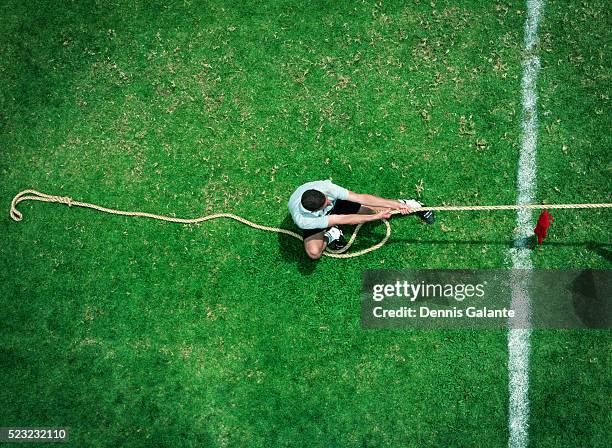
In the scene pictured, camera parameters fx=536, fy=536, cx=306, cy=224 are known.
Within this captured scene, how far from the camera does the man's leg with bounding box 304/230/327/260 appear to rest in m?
6.99

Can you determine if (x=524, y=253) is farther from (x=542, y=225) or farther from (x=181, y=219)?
(x=181, y=219)

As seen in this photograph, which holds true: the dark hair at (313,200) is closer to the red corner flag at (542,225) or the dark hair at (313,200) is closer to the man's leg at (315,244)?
the man's leg at (315,244)

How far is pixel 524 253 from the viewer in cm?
718

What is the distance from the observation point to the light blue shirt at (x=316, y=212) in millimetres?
6633

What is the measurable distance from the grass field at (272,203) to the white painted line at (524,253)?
105mm

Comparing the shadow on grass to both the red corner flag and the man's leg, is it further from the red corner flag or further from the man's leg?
the man's leg

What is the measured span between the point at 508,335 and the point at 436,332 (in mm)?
932

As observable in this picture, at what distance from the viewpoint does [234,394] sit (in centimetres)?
712

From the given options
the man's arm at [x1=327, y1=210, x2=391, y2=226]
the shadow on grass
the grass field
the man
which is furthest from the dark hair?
the shadow on grass

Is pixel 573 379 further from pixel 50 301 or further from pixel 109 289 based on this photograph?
pixel 50 301

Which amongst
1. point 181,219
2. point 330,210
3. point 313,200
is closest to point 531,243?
point 330,210

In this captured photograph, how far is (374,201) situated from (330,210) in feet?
1.91

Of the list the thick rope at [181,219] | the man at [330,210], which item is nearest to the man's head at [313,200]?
the man at [330,210]

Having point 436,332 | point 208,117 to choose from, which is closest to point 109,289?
point 208,117
